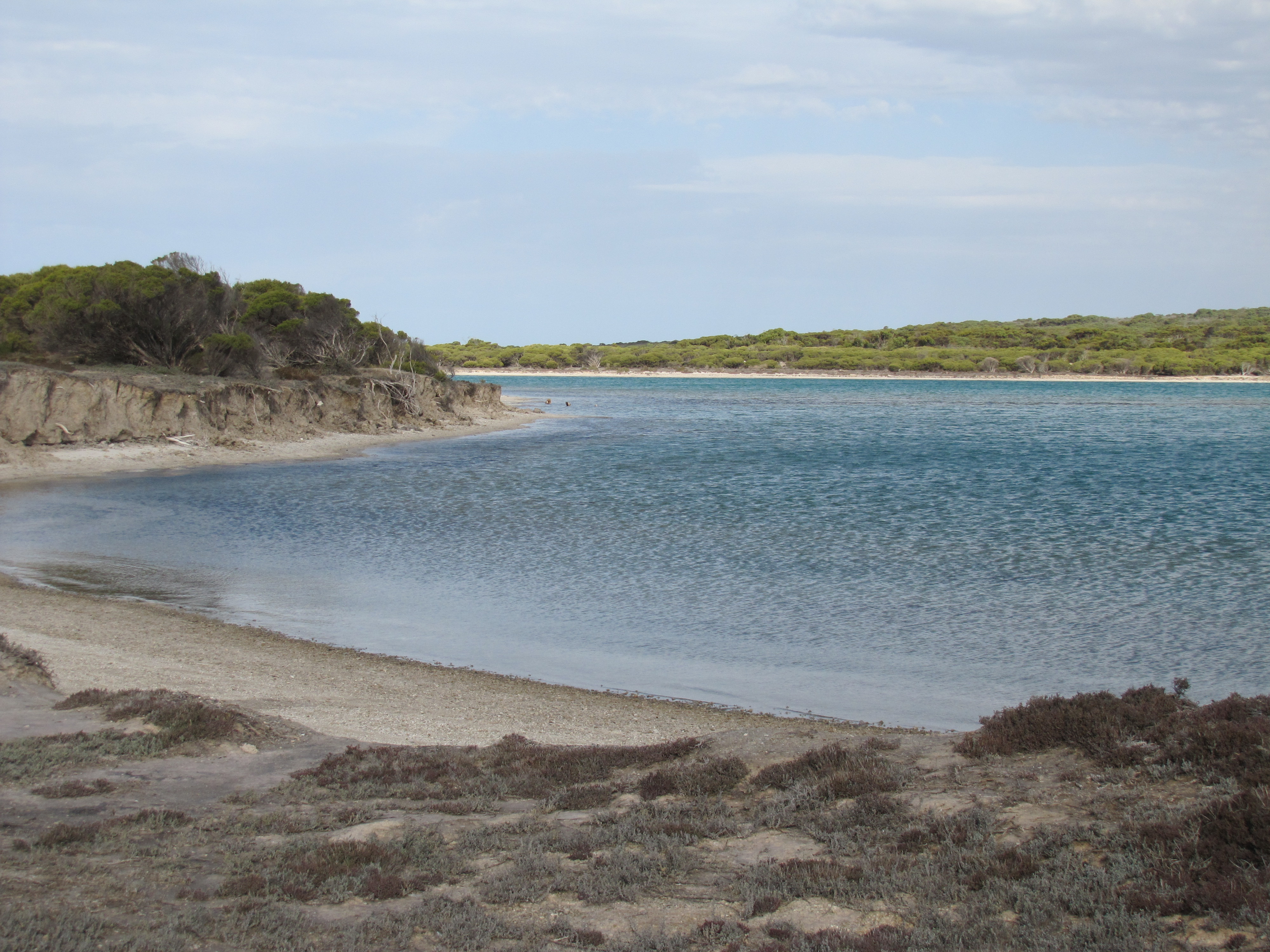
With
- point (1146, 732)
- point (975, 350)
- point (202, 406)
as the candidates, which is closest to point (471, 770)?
point (1146, 732)

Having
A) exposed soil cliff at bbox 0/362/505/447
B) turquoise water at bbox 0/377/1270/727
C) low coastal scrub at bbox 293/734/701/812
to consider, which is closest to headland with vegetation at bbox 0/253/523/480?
exposed soil cliff at bbox 0/362/505/447

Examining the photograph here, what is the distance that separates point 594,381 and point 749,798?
133573mm

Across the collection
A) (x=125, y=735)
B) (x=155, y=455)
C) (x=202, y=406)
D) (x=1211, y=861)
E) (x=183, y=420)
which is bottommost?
(x=125, y=735)

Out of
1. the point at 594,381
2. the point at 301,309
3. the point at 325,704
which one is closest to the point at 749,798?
the point at 325,704

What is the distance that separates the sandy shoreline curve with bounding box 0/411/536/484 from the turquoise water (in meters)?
1.97

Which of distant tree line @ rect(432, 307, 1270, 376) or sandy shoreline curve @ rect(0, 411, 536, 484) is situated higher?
distant tree line @ rect(432, 307, 1270, 376)

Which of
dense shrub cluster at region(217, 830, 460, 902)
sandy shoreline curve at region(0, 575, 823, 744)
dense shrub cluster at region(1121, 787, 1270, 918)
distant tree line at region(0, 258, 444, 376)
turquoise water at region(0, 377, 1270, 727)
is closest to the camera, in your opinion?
dense shrub cluster at region(1121, 787, 1270, 918)

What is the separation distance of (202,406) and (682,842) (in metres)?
36.5

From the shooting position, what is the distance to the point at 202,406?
37312 mm

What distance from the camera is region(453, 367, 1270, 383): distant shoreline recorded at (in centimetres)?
12125

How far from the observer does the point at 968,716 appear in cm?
987

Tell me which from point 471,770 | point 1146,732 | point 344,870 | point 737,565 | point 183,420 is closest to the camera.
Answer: point 344,870

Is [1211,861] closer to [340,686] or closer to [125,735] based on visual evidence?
[125,735]

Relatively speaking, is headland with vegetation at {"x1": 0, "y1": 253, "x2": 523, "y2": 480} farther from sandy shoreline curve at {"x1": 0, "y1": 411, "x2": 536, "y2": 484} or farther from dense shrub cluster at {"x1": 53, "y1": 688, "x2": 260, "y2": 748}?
dense shrub cluster at {"x1": 53, "y1": 688, "x2": 260, "y2": 748}
